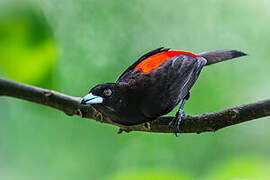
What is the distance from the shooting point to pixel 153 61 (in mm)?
2551

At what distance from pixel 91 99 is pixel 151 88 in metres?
0.51

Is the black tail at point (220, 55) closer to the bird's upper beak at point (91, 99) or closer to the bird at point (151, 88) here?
the bird at point (151, 88)

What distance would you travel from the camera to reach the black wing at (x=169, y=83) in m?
2.22

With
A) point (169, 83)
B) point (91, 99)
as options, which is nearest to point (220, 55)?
point (169, 83)

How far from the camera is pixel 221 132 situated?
5340 millimetres

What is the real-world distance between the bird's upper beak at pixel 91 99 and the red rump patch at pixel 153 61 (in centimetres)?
48

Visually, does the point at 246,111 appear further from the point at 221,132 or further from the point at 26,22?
the point at 221,132

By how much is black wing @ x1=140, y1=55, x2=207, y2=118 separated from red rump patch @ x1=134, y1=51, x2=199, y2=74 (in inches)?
1.4

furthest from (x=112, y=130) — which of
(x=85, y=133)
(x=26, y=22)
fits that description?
(x=26, y=22)

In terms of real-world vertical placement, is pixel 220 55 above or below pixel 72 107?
above

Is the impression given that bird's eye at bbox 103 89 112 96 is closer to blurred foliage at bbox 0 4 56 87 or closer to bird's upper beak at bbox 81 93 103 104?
bird's upper beak at bbox 81 93 103 104

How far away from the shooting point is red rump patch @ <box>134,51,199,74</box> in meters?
2.45

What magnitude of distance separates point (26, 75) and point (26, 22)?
23 centimetres

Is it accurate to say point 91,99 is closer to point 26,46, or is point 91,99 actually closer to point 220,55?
point 26,46
